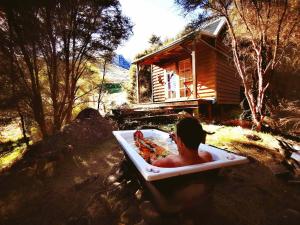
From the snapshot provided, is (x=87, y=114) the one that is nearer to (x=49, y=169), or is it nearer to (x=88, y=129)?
(x=88, y=129)

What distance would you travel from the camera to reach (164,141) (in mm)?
4766

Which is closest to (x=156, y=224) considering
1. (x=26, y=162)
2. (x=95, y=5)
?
(x=26, y=162)

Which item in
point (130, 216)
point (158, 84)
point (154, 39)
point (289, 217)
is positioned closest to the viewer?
point (289, 217)

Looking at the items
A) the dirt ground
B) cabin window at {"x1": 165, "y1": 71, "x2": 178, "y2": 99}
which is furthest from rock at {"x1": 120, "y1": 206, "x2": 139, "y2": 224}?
cabin window at {"x1": 165, "y1": 71, "x2": 178, "y2": 99}

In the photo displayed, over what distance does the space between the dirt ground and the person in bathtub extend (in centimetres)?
39

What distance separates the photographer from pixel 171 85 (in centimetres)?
1274

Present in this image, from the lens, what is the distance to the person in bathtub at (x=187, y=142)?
7.08 feet

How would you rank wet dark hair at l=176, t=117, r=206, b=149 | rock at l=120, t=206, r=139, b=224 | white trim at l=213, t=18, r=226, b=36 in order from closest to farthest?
1. wet dark hair at l=176, t=117, r=206, b=149
2. rock at l=120, t=206, r=139, b=224
3. white trim at l=213, t=18, r=226, b=36

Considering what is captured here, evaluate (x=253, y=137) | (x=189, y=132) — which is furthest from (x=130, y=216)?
(x=253, y=137)

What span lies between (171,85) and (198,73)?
220 centimetres

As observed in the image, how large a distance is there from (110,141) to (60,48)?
380cm

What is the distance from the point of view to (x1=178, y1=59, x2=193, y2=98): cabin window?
11516mm

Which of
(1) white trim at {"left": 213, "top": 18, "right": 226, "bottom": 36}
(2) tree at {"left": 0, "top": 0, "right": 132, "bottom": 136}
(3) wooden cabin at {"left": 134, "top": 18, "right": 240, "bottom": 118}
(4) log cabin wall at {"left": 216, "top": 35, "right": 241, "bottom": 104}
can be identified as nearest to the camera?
(2) tree at {"left": 0, "top": 0, "right": 132, "bottom": 136}

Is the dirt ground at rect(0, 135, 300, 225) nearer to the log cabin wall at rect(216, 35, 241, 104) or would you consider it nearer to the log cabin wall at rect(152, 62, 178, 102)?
the log cabin wall at rect(216, 35, 241, 104)
